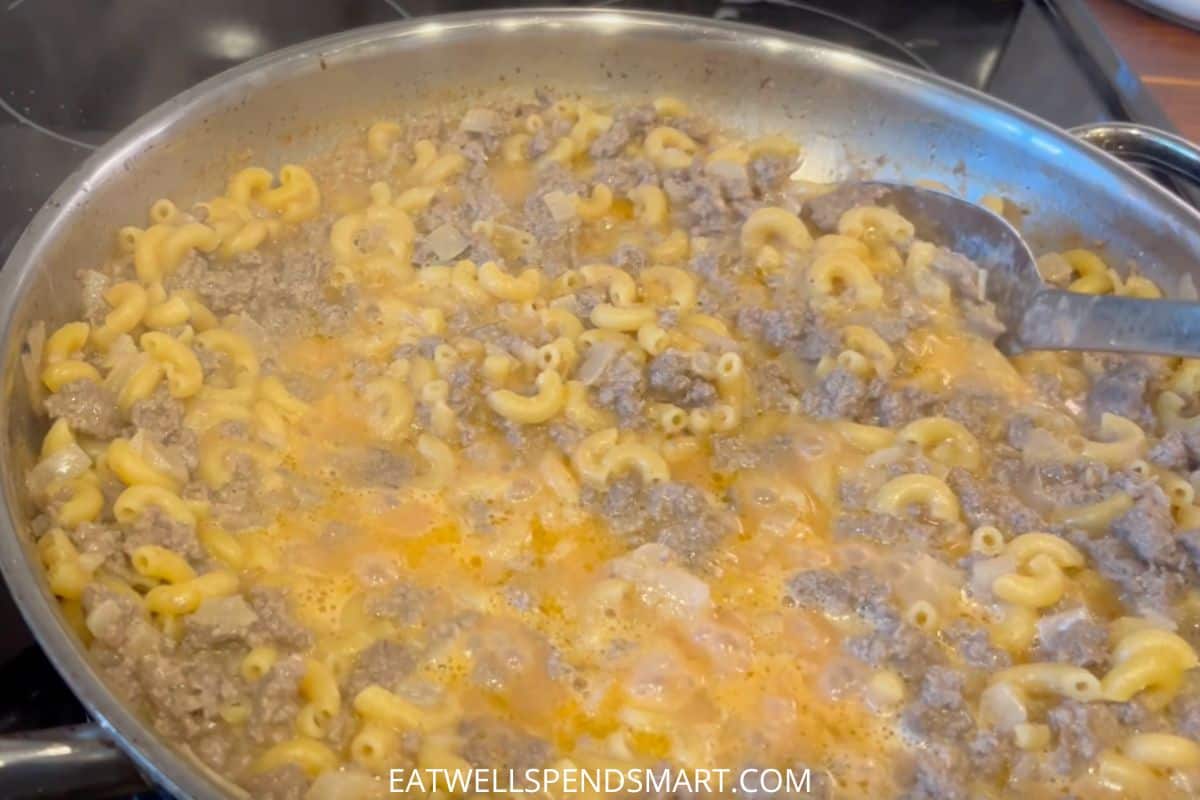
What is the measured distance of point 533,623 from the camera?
163 centimetres

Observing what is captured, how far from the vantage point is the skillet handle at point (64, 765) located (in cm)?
126

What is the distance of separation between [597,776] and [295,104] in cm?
149

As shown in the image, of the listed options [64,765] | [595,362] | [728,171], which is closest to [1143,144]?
[728,171]

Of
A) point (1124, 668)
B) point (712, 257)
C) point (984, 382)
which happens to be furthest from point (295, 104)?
point (1124, 668)

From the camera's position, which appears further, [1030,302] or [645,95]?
[645,95]

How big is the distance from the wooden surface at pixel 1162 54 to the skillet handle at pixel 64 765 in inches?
112

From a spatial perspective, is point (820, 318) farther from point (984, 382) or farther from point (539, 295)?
point (539, 295)

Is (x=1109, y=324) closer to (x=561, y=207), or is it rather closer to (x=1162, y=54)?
(x=561, y=207)

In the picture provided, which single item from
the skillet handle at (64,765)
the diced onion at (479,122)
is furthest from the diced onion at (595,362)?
the skillet handle at (64,765)

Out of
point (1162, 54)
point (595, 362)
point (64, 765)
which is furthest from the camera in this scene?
point (1162, 54)

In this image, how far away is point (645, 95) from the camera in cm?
248

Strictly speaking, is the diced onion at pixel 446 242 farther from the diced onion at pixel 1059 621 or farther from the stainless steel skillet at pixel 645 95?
the diced onion at pixel 1059 621

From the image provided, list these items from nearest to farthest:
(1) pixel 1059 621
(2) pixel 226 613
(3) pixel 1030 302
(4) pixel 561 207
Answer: (2) pixel 226 613, (1) pixel 1059 621, (3) pixel 1030 302, (4) pixel 561 207

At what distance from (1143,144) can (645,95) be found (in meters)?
Answer: 1.08
